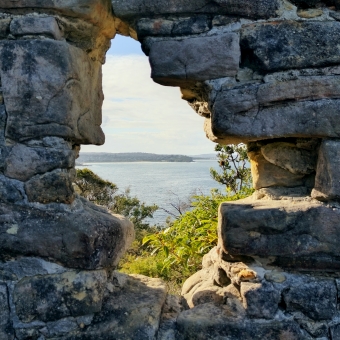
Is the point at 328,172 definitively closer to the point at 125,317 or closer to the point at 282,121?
the point at 282,121

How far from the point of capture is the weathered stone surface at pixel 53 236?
66.5 inches

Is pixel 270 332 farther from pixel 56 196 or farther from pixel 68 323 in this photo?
pixel 56 196

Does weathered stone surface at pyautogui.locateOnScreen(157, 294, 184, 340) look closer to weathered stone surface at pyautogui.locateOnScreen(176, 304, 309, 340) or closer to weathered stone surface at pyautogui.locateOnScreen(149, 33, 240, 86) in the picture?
weathered stone surface at pyautogui.locateOnScreen(176, 304, 309, 340)

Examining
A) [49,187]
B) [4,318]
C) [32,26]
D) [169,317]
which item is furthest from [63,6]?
[169,317]

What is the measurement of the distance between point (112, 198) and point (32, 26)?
7.86 metres

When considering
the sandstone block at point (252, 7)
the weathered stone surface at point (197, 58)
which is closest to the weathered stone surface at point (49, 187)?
the weathered stone surface at point (197, 58)

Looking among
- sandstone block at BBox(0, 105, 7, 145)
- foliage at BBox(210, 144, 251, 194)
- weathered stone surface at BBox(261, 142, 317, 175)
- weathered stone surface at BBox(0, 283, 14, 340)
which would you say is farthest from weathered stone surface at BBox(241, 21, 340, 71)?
foliage at BBox(210, 144, 251, 194)

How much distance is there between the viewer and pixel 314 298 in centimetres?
171

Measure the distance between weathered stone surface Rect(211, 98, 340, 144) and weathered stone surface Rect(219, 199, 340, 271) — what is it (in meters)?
0.31

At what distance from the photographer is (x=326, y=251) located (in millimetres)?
1705

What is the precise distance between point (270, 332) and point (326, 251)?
1.34ft

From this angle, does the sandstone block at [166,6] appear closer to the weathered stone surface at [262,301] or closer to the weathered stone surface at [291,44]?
the weathered stone surface at [291,44]

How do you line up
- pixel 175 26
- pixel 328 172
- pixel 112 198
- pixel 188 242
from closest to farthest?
1. pixel 328 172
2. pixel 175 26
3. pixel 188 242
4. pixel 112 198

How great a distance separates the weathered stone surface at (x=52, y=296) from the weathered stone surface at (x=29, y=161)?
17.2 inches
